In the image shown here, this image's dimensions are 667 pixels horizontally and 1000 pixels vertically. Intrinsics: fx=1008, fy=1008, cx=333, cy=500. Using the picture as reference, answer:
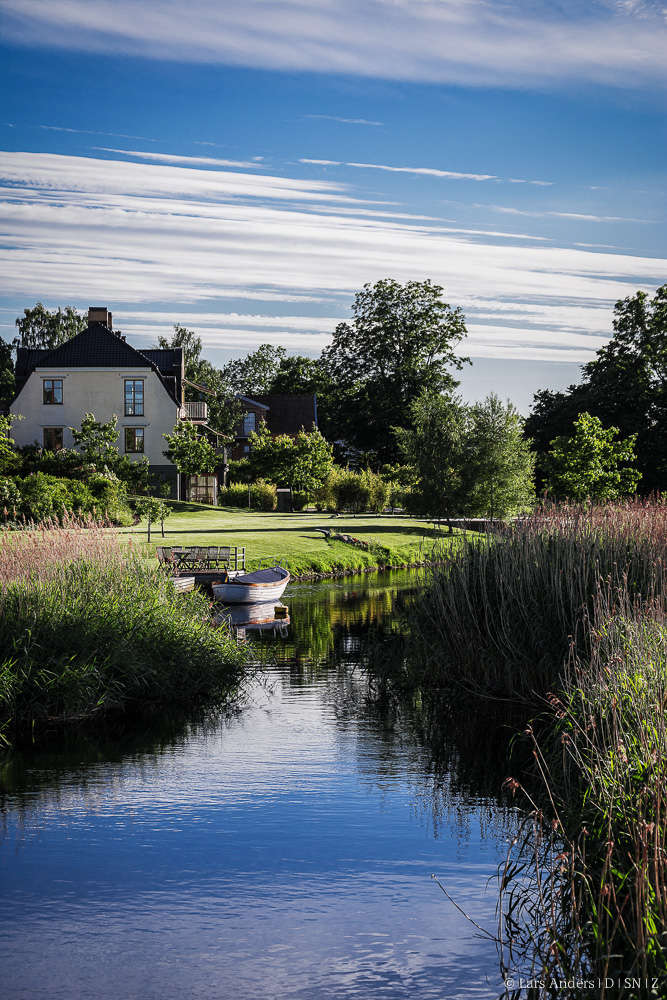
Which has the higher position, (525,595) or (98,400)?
(98,400)

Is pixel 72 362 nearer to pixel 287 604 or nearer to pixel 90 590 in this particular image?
pixel 287 604

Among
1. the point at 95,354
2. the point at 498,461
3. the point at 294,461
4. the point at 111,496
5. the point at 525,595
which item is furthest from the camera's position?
the point at 95,354

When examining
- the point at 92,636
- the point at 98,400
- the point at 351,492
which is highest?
Result: the point at 98,400

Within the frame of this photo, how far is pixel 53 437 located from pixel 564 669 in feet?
190

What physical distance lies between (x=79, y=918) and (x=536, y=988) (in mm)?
3855

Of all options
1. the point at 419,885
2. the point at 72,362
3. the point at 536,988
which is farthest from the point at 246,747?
the point at 72,362

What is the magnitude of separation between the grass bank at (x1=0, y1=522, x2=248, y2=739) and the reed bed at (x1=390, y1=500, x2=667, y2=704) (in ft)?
11.6

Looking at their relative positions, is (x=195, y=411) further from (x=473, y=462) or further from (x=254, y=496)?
(x=473, y=462)

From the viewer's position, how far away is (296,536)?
4366cm

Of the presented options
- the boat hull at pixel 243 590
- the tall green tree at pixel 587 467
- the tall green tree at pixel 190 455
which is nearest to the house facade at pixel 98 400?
the tall green tree at pixel 190 455

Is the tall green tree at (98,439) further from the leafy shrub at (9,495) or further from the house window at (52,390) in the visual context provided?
the leafy shrub at (9,495)

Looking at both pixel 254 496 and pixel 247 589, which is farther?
pixel 254 496

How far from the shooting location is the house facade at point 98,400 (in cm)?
6638

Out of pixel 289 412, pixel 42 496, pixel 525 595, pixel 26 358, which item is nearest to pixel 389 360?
pixel 289 412
